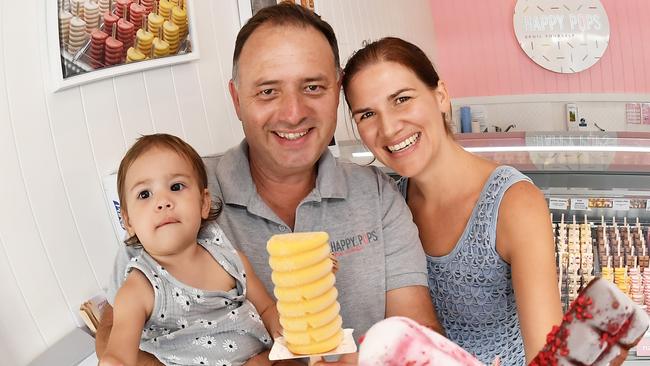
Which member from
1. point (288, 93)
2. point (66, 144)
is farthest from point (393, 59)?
point (66, 144)

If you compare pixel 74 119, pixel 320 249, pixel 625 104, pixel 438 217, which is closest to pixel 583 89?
pixel 625 104

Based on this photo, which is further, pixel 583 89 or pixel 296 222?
pixel 583 89

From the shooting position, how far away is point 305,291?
111 centimetres

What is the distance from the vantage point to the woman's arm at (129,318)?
129 cm

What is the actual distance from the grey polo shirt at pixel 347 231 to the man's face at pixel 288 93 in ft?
0.38

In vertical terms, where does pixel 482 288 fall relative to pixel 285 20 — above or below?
below

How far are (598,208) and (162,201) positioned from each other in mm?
2311

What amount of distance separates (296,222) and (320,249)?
77 cm

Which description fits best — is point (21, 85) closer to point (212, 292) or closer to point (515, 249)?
point (212, 292)

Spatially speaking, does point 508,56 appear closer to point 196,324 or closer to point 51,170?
point 51,170

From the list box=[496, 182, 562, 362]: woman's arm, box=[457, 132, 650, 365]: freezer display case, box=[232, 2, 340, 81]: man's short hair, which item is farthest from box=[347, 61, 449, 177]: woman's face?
box=[457, 132, 650, 365]: freezer display case

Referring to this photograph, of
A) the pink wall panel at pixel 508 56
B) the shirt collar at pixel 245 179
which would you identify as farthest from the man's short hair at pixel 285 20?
the pink wall panel at pixel 508 56

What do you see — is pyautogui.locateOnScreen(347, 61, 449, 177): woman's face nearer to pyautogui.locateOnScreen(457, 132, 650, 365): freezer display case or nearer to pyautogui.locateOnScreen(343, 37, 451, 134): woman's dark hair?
pyautogui.locateOnScreen(343, 37, 451, 134): woman's dark hair

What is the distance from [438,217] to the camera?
6.78 ft
